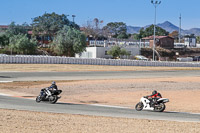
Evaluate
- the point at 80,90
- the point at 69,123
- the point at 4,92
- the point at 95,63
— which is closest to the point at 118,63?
the point at 95,63

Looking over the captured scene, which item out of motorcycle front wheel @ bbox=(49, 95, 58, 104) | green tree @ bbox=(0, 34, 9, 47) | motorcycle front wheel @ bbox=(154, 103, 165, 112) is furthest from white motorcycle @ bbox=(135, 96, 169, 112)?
green tree @ bbox=(0, 34, 9, 47)

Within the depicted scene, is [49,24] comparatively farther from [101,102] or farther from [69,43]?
[101,102]

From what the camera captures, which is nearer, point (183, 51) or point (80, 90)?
point (80, 90)

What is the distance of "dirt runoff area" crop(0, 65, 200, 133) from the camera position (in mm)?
14727

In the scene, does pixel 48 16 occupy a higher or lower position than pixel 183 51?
higher

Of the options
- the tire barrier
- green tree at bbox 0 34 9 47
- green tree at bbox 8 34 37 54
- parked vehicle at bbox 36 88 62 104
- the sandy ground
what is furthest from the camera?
green tree at bbox 0 34 9 47

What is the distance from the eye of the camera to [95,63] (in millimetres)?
60125

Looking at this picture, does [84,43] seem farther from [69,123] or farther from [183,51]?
[69,123]

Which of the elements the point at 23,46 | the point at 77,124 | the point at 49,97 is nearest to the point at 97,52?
the point at 23,46

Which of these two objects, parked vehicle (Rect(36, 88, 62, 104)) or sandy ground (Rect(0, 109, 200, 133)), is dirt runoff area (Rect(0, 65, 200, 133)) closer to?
sandy ground (Rect(0, 109, 200, 133))

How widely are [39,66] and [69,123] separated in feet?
125

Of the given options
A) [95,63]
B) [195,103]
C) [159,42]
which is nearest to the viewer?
[195,103]

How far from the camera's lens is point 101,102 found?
24.8 metres

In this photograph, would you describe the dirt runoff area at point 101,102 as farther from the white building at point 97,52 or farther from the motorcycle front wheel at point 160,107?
the white building at point 97,52
